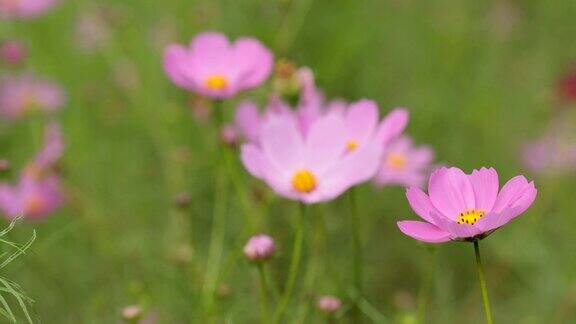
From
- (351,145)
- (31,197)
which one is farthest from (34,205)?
(351,145)

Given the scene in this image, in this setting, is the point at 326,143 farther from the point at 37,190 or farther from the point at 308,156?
the point at 37,190

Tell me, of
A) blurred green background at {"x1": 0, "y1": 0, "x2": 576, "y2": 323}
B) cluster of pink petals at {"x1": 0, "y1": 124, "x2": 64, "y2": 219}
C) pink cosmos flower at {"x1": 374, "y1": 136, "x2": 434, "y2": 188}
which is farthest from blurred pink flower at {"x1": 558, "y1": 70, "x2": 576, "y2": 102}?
cluster of pink petals at {"x1": 0, "y1": 124, "x2": 64, "y2": 219}

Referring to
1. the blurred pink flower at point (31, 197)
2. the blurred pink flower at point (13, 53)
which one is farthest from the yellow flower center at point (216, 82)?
the blurred pink flower at point (13, 53)

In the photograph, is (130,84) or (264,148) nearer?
(264,148)

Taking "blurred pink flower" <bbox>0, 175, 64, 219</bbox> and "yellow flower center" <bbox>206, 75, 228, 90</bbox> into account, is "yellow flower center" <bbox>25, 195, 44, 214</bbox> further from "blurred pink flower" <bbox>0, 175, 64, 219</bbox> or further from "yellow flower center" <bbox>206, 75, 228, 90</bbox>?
"yellow flower center" <bbox>206, 75, 228, 90</bbox>

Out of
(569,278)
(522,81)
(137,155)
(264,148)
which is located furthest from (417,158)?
(522,81)

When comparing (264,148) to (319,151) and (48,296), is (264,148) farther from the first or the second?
Result: (48,296)
